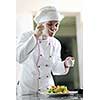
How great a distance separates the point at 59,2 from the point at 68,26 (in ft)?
0.68

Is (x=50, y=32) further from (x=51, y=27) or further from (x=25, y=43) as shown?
Answer: (x=25, y=43)

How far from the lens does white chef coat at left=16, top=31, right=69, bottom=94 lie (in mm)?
1263

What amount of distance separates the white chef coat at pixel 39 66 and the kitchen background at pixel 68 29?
12 cm

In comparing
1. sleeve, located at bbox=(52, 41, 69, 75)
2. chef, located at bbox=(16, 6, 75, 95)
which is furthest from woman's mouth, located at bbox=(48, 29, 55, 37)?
sleeve, located at bbox=(52, 41, 69, 75)

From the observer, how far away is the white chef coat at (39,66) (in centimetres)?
126

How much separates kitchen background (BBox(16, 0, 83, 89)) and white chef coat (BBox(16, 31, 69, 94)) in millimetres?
115

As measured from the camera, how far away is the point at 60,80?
5.12ft

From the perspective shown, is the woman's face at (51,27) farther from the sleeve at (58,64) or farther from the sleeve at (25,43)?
the sleeve at (25,43)

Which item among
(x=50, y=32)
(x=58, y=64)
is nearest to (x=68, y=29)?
(x=50, y=32)

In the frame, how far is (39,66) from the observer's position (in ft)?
4.50

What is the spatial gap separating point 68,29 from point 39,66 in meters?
0.44

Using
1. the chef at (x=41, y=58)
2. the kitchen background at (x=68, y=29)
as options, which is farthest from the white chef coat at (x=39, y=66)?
the kitchen background at (x=68, y=29)

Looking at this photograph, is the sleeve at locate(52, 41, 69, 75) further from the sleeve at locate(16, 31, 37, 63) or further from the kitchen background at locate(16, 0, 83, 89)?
the sleeve at locate(16, 31, 37, 63)
